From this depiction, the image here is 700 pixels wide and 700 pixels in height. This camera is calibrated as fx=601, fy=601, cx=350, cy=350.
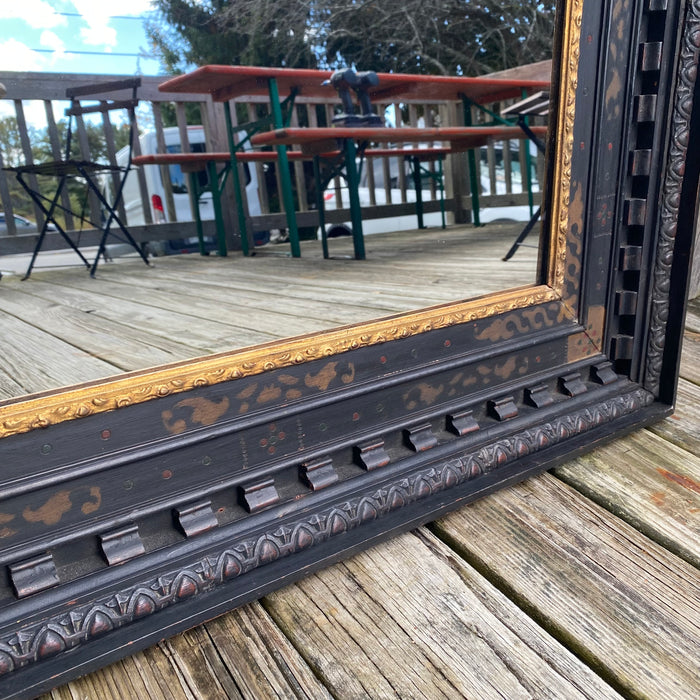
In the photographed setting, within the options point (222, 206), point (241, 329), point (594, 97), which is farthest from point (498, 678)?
point (222, 206)

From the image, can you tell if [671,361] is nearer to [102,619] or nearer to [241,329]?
[241,329]

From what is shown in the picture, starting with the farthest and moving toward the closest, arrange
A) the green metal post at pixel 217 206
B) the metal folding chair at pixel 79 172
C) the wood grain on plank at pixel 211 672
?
the green metal post at pixel 217 206 → the metal folding chair at pixel 79 172 → the wood grain on plank at pixel 211 672

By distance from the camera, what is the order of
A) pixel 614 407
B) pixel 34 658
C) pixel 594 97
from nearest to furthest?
pixel 34 658, pixel 594 97, pixel 614 407

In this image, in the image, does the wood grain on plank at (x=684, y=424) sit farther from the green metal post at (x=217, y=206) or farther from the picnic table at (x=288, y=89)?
the green metal post at (x=217, y=206)

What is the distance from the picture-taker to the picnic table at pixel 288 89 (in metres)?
2.68

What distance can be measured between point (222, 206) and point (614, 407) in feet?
9.88

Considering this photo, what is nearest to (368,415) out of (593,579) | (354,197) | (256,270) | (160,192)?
(593,579)

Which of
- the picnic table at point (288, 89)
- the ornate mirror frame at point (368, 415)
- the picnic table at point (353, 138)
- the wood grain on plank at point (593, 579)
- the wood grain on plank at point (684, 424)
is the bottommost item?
the wood grain on plank at point (684, 424)

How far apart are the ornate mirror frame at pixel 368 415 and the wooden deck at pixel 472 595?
38 mm

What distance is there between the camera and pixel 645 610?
741mm

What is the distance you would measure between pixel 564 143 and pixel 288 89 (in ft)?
8.52

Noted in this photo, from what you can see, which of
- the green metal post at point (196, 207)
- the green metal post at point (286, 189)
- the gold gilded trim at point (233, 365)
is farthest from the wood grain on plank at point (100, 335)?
the green metal post at point (196, 207)

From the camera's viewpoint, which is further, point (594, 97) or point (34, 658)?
point (594, 97)

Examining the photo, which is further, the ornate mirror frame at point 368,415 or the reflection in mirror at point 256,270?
the reflection in mirror at point 256,270
